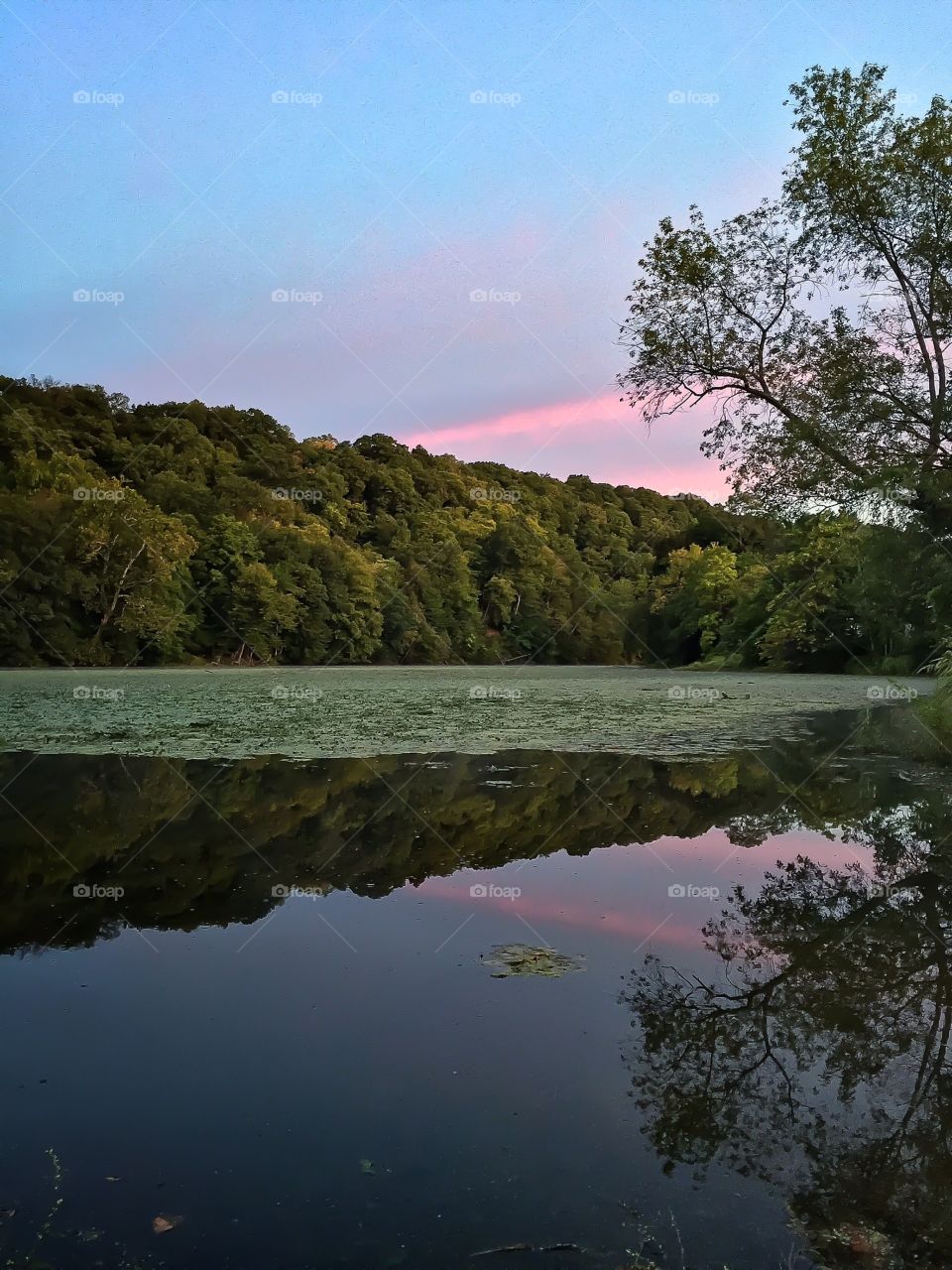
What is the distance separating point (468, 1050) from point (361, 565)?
2543 inches

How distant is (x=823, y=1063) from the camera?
2977mm

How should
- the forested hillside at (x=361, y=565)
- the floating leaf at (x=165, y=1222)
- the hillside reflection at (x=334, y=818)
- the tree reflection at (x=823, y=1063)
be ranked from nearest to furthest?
1. the floating leaf at (x=165, y=1222)
2. the tree reflection at (x=823, y=1063)
3. the hillside reflection at (x=334, y=818)
4. the forested hillside at (x=361, y=565)

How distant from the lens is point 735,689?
2848cm

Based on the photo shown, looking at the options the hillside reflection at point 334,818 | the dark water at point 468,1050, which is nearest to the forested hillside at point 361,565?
the hillside reflection at point 334,818

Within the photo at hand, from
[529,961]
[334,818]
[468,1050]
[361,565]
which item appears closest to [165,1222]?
[468,1050]

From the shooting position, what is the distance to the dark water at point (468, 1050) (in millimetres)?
2135

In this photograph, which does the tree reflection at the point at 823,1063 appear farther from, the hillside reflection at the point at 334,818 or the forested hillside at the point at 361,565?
the forested hillside at the point at 361,565

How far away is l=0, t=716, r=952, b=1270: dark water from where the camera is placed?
7.00ft

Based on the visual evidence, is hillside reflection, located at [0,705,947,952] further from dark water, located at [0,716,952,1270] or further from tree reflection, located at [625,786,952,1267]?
tree reflection, located at [625,786,952,1267]

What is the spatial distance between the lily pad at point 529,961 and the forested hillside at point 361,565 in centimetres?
1090

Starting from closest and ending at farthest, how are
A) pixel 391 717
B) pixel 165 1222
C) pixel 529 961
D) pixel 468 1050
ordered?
pixel 165 1222
pixel 468 1050
pixel 529 961
pixel 391 717

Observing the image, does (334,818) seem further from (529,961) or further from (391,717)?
(391,717)

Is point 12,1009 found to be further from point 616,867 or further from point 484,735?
point 484,735

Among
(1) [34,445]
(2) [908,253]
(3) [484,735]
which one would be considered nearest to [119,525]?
(1) [34,445]
